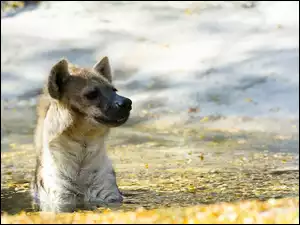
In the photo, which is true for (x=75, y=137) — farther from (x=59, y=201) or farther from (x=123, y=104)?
(x=59, y=201)

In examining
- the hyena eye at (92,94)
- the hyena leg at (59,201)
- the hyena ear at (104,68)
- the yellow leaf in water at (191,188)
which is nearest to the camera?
the hyena eye at (92,94)

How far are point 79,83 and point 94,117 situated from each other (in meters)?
0.71

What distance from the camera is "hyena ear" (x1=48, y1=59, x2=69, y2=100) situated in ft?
31.0

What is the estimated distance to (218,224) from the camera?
6645mm

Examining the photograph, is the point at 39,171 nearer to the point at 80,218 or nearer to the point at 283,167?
the point at 80,218

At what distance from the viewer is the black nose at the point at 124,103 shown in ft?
29.8

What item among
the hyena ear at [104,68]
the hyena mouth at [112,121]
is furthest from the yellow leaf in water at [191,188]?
the hyena mouth at [112,121]

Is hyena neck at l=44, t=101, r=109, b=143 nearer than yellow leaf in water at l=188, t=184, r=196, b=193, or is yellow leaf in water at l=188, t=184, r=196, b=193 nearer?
hyena neck at l=44, t=101, r=109, b=143

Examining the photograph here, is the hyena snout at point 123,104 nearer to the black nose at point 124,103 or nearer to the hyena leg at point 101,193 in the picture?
the black nose at point 124,103

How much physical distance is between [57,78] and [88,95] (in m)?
0.61

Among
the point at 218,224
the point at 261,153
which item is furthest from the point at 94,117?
the point at 261,153

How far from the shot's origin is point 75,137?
9492 millimetres

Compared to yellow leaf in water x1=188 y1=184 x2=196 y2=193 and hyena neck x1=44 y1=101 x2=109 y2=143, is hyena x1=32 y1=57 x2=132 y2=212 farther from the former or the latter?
yellow leaf in water x1=188 y1=184 x2=196 y2=193

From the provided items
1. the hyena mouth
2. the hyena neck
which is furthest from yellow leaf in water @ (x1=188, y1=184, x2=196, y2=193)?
the hyena mouth
